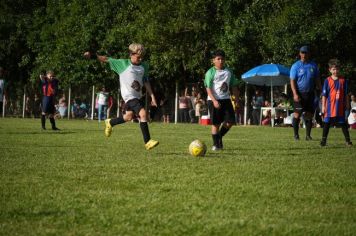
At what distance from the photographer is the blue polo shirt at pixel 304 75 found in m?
14.3

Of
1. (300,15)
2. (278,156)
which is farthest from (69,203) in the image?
(300,15)

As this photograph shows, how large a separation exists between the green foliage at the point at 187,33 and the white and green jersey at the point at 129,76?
18697 millimetres

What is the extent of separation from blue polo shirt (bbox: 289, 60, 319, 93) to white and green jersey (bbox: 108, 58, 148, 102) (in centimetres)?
425

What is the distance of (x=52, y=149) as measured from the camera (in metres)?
11.1

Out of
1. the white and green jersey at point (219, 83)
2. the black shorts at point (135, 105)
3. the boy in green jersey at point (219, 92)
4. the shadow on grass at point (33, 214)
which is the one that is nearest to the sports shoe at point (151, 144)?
the black shorts at point (135, 105)

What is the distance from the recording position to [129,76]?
38.2 ft

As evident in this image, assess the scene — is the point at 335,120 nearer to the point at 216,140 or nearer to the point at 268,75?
the point at 216,140

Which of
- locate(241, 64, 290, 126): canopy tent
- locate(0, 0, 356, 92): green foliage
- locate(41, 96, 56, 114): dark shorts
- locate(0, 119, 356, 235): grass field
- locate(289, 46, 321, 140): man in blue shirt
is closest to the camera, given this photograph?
locate(0, 119, 356, 235): grass field

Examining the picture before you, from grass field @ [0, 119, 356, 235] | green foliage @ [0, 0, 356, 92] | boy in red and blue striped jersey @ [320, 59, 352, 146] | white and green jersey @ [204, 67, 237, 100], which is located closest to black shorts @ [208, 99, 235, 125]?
white and green jersey @ [204, 67, 237, 100]

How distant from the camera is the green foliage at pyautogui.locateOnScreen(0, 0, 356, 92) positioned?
2948 centimetres

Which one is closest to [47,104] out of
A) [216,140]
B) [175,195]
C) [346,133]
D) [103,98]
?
[216,140]

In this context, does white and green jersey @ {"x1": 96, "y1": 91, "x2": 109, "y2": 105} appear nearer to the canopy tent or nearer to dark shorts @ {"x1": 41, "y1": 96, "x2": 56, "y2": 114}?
the canopy tent

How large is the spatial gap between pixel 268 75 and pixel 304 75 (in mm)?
12845

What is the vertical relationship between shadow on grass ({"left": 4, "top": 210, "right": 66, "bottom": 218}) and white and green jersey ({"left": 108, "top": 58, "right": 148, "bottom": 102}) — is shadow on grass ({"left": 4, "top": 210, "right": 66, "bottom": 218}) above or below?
below
